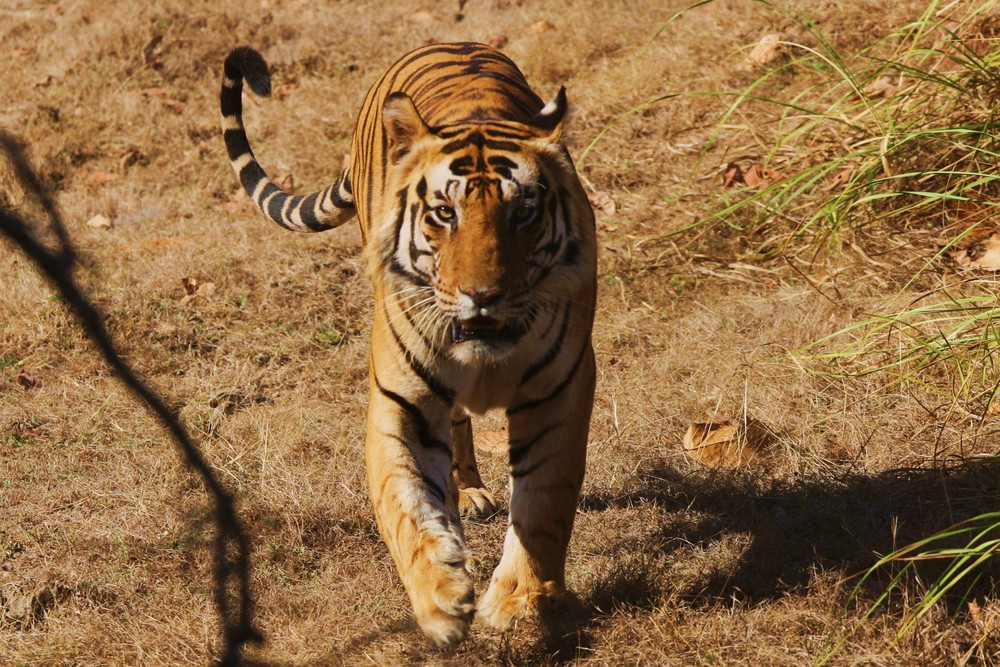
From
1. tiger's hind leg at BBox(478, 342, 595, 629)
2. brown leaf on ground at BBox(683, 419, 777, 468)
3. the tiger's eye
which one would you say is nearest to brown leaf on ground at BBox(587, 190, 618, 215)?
brown leaf on ground at BBox(683, 419, 777, 468)

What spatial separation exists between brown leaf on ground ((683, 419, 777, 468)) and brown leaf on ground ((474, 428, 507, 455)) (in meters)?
0.79

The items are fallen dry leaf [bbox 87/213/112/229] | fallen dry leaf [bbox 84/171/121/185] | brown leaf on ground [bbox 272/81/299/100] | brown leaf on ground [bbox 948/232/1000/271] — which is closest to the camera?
brown leaf on ground [bbox 948/232/1000/271]

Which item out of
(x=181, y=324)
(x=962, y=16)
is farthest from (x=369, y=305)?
(x=962, y=16)

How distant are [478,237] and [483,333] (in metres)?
0.27

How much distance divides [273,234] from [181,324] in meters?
1.03

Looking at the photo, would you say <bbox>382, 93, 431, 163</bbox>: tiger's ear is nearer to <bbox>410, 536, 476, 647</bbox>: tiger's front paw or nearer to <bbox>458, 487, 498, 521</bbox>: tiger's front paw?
<bbox>410, 536, 476, 647</bbox>: tiger's front paw

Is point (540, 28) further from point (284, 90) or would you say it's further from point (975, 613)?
point (975, 613)

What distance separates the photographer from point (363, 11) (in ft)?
29.2

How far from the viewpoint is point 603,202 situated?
6.26 m

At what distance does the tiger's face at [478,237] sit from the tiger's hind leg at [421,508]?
27 centimetres

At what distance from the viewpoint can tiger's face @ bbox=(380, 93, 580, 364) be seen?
9.78 feet

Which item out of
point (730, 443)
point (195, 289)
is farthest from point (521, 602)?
point (195, 289)

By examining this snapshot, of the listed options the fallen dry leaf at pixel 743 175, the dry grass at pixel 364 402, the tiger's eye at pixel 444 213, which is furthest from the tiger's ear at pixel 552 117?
the fallen dry leaf at pixel 743 175

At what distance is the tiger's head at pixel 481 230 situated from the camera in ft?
9.82
